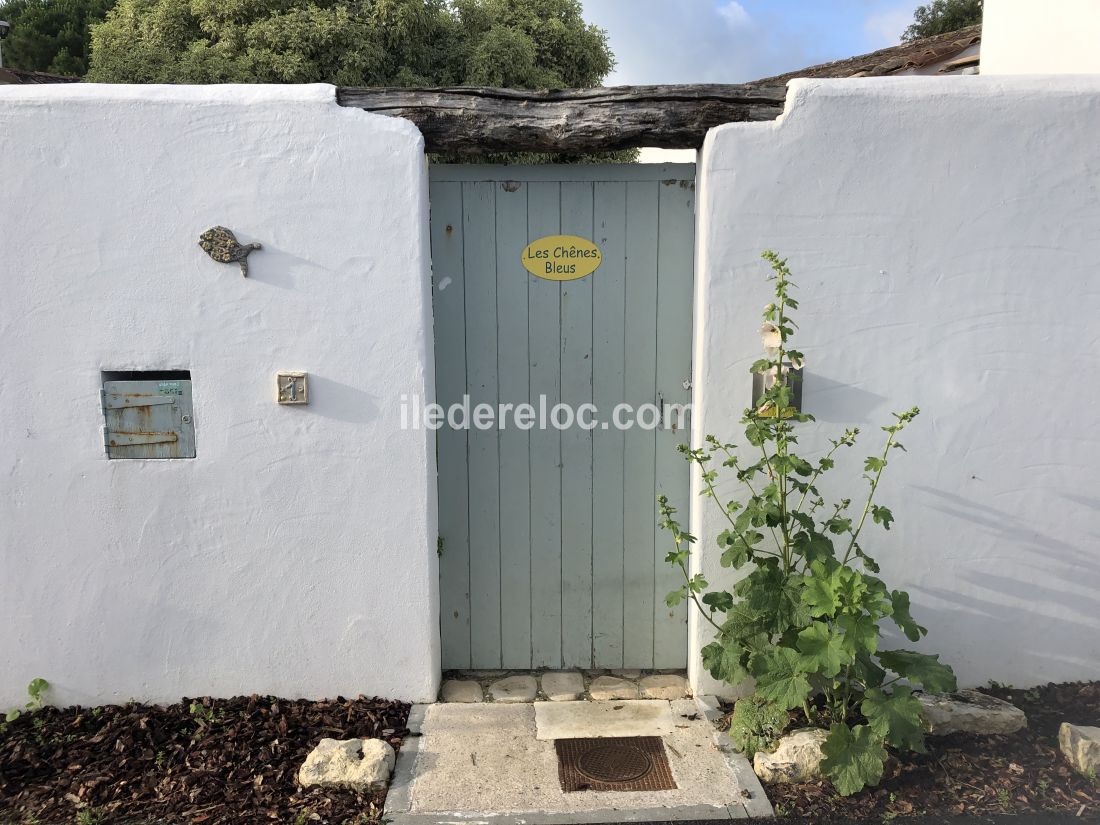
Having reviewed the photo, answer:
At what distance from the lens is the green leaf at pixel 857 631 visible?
2.55 metres

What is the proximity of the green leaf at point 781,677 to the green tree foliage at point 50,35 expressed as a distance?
15430 millimetres

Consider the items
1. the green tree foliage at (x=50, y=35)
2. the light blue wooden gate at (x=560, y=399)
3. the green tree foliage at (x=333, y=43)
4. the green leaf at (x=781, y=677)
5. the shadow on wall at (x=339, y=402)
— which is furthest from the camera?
the green tree foliage at (x=50, y=35)

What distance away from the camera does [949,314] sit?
123 inches

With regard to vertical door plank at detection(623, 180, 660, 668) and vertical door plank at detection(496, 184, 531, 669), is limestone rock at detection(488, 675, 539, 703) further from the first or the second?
vertical door plank at detection(623, 180, 660, 668)

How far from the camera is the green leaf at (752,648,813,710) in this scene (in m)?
2.66

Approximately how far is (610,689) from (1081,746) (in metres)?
1.85

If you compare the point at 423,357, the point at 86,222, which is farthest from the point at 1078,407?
the point at 86,222

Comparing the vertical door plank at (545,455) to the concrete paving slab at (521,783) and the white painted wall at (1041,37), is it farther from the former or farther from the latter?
the white painted wall at (1041,37)

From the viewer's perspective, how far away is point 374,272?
120 inches

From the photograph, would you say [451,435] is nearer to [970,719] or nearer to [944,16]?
[970,719]

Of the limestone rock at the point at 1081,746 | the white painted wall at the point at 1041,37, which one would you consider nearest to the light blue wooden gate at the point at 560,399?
the limestone rock at the point at 1081,746

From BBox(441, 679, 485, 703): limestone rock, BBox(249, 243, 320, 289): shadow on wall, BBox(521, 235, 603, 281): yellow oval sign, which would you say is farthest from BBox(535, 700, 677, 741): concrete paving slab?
BBox(249, 243, 320, 289): shadow on wall

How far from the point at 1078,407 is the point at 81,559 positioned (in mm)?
4353

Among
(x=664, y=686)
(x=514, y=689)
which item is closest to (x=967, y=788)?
(x=664, y=686)
